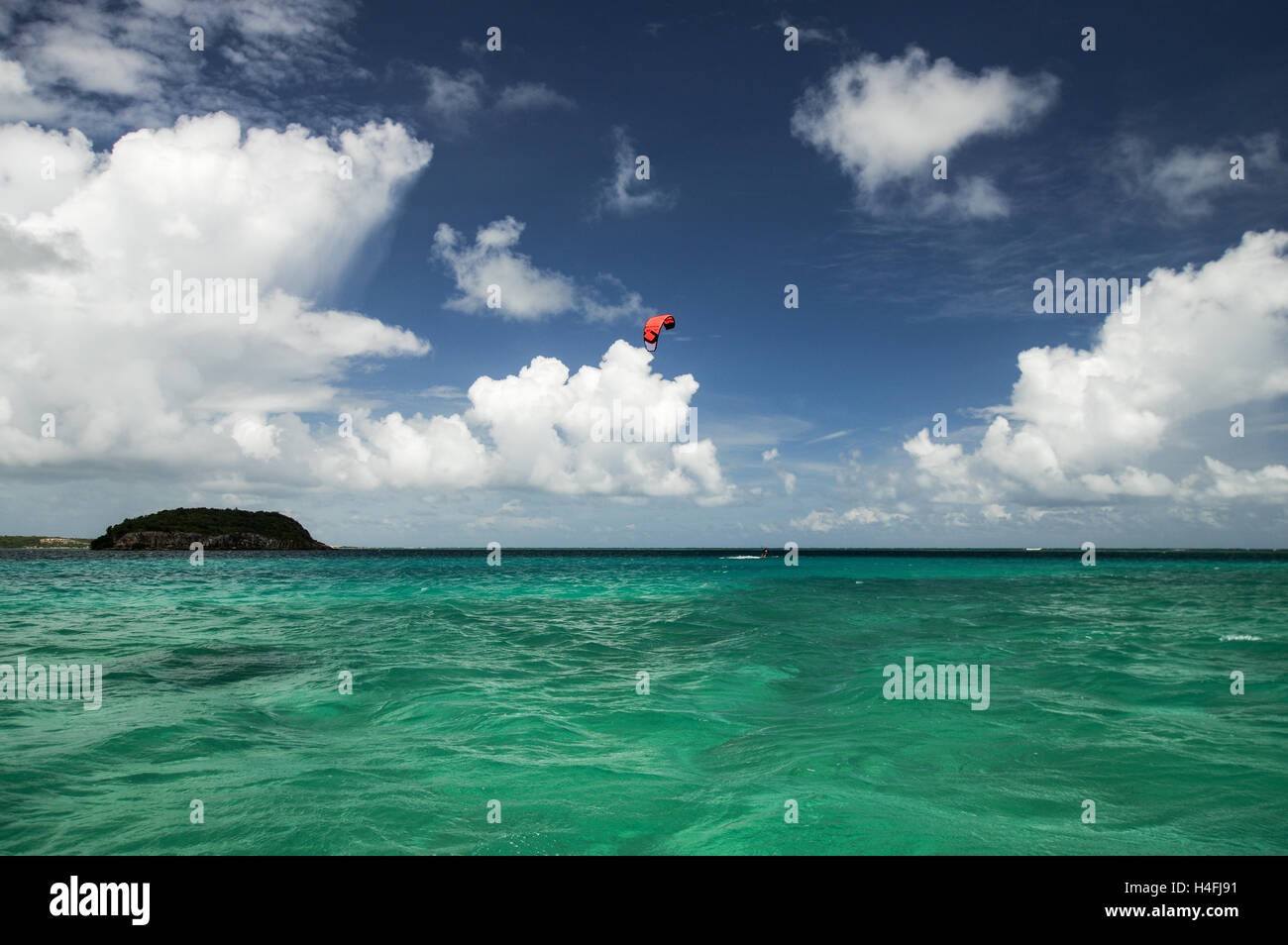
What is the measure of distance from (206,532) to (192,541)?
185 inches

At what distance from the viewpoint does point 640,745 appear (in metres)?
11.0

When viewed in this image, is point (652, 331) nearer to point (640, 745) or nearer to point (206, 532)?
point (640, 745)

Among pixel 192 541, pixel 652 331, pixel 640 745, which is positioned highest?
pixel 652 331

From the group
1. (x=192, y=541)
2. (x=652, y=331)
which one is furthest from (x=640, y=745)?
(x=192, y=541)

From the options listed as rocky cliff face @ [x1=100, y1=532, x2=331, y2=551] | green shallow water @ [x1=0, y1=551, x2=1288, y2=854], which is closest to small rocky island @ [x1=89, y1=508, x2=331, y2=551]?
rocky cliff face @ [x1=100, y1=532, x2=331, y2=551]

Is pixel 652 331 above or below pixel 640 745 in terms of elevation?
above

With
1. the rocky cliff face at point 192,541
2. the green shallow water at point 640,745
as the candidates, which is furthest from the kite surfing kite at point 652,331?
the rocky cliff face at point 192,541

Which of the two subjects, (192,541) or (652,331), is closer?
(652,331)

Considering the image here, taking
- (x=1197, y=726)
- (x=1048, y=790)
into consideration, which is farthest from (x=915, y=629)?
(x=1048, y=790)

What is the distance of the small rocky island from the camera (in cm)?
14412
